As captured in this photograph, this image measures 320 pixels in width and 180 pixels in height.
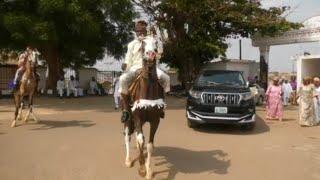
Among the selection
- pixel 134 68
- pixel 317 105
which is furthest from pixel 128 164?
pixel 317 105

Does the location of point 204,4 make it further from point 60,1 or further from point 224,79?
point 224,79

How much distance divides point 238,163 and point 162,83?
250 centimetres

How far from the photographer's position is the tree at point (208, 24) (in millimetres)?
30812

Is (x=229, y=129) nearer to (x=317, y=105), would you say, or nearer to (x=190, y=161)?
(x=317, y=105)

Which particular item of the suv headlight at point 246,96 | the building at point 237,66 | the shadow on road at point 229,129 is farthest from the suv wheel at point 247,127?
the building at point 237,66

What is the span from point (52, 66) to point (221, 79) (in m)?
17.9

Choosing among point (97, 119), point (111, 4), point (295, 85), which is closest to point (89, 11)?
point (111, 4)

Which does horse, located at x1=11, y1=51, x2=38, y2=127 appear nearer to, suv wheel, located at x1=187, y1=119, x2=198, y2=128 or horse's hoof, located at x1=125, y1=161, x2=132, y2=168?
suv wheel, located at x1=187, y1=119, x2=198, y2=128

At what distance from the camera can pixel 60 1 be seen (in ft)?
69.2

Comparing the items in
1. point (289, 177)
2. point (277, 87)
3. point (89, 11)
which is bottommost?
point (289, 177)

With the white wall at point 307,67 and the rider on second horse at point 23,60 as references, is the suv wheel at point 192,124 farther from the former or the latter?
the white wall at point 307,67

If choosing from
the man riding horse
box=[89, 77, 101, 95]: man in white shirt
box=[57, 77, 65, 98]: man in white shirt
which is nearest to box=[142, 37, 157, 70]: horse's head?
the man riding horse

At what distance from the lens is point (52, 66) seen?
3197 cm

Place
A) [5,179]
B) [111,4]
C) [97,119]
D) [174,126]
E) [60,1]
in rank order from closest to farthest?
[5,179], [174,126], [97,119], [60,1], [111,4]
